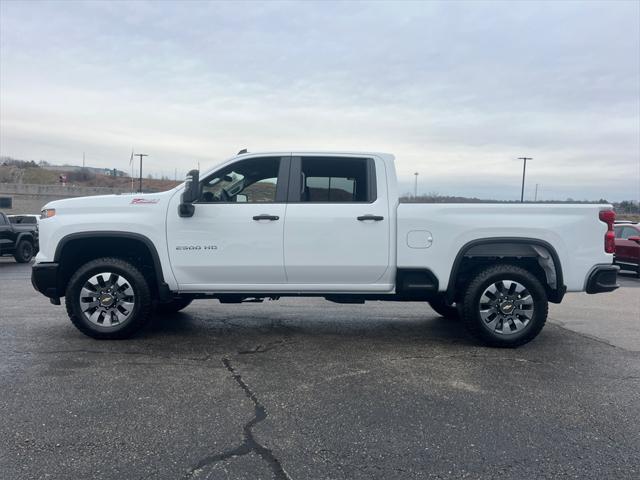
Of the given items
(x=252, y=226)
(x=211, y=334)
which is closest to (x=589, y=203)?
(x=252, y=226)

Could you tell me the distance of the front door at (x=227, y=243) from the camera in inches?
218

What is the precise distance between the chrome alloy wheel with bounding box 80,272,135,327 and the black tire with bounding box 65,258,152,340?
0.10 ft

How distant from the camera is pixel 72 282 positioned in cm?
555

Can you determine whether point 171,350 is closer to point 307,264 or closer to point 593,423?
point 307,264

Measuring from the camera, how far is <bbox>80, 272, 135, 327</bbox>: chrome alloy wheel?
18.4 ft

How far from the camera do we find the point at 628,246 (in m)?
14.3

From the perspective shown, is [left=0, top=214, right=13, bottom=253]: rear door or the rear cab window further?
[left=0, top=214, right=13, bottom=253]: rear door

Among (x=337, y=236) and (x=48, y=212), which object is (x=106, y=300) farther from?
(x=337, y=236)

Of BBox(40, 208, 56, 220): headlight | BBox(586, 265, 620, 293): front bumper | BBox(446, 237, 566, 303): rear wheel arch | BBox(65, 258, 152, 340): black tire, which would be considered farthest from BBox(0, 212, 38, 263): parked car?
BBox(586, 265, 620, 293): front bumper

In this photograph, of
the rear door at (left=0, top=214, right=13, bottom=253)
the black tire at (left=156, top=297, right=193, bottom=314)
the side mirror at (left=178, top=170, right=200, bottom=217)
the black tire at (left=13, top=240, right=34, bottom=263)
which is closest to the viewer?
the side mirror at (left=178, top=170, right=200, bottom=217)

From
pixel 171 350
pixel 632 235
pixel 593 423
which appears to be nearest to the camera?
pixel 593 423

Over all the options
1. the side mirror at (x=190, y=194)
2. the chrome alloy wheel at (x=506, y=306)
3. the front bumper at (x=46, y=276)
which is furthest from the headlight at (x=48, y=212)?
the chrome alloy wheel at (x=506, y=306)

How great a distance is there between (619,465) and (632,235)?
517 inches

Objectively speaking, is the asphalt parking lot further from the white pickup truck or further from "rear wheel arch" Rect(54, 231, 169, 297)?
"rear wheel arch" Rect(54, 231, 169, 297)
